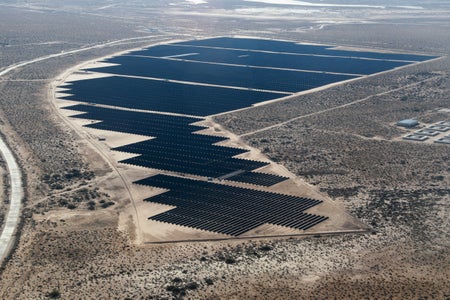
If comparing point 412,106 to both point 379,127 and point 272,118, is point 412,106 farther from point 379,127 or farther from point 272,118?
point 272,118

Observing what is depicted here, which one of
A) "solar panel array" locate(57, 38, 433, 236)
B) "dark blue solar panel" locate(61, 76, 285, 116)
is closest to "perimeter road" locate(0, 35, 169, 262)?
"solar panel array" locate(57, 38, 433, 236)

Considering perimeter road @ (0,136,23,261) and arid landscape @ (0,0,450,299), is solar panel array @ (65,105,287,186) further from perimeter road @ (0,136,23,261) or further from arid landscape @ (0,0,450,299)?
perimeter road @ (0,136,23,261)

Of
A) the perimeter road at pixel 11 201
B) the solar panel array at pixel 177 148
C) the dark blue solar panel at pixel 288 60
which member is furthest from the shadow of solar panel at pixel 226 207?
the dark blue solar panel at pixel 288 60

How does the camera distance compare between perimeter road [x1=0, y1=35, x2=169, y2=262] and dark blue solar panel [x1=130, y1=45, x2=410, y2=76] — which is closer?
perimeter road [x1=0, y1=35, x2=169, y2=262]

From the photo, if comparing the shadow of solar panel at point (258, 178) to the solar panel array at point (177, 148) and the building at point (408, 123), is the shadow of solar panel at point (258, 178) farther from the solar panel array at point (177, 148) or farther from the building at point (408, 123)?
the building at point (408, 123)

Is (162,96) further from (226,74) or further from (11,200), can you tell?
(11,200)

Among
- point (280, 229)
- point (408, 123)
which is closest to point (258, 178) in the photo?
point (280, 229)

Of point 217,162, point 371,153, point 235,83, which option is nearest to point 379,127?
point 371,153
